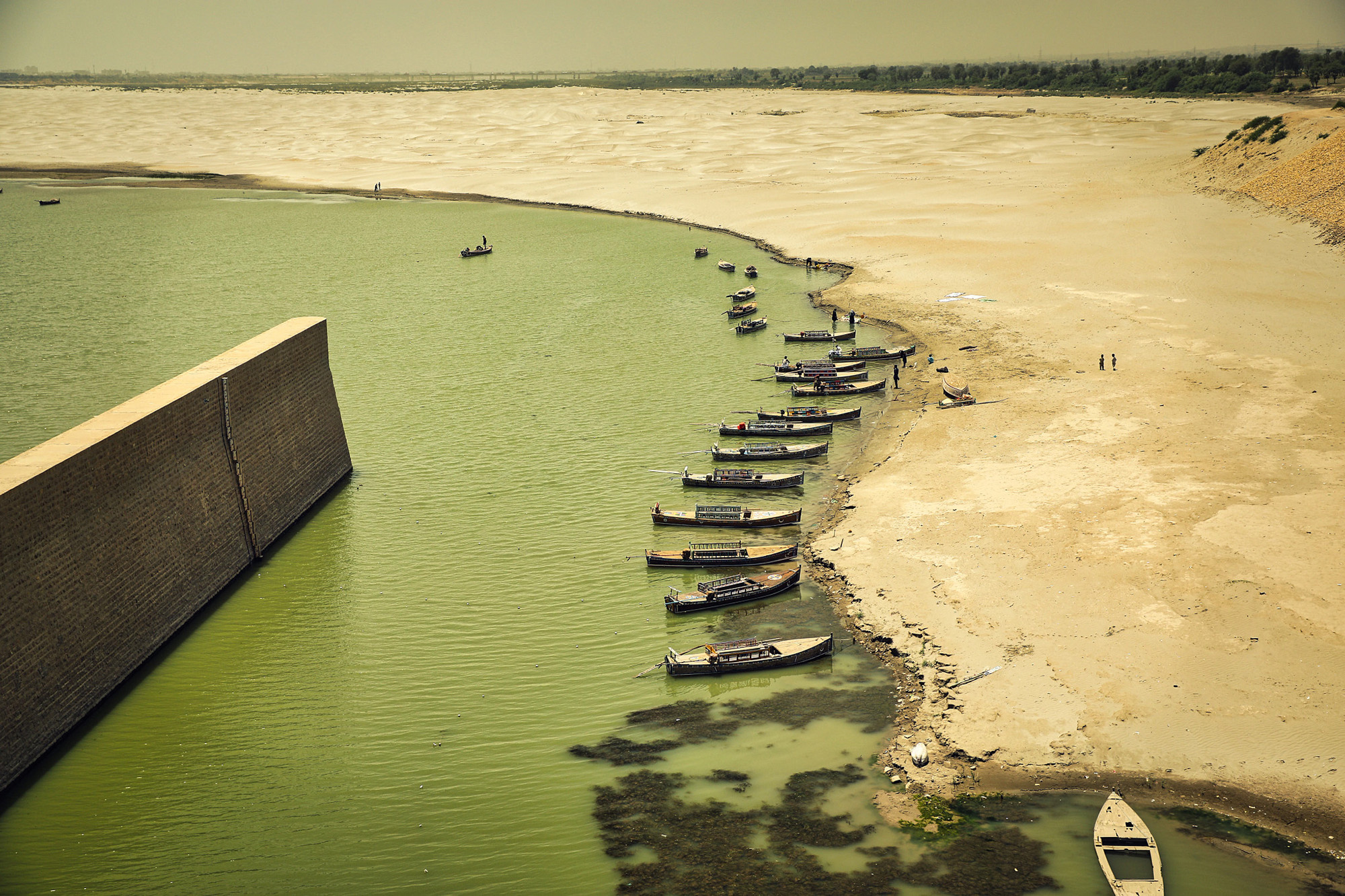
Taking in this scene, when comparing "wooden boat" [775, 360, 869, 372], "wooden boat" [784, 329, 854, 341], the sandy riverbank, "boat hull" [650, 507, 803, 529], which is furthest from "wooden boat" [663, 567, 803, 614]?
"wooden boat" [784, 329, 854, 341]

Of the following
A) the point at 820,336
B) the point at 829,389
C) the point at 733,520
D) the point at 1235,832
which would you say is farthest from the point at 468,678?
the point at 820,336

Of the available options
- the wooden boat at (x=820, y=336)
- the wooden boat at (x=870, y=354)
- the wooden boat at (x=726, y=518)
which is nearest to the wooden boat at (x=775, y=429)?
the wooden boat at (x=726, y=518)

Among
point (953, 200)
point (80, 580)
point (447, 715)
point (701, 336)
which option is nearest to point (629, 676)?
point (447, 715)

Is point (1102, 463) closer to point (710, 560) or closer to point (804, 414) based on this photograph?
point (804, 414)

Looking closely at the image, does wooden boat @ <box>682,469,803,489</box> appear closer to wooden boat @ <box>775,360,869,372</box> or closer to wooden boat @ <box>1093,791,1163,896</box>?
wooden boat @ <box>775,360,869,372</box>

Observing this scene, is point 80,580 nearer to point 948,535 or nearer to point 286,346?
point 286,346

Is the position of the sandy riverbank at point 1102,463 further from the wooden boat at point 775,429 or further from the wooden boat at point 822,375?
the wooden boat at point 822,375

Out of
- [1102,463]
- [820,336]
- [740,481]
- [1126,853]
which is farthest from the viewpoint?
[820,336]
